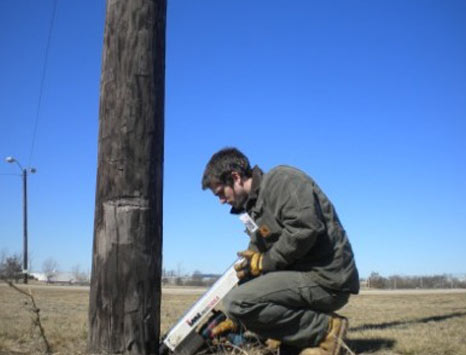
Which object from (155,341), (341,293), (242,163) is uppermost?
(242,163)

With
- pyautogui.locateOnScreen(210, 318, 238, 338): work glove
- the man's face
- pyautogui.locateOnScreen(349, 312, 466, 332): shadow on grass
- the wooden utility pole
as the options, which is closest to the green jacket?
the man's face

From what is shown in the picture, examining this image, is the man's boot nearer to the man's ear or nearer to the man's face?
the man's face

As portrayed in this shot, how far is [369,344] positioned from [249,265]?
1594 millimetres

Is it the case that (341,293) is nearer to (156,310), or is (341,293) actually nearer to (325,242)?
(325,242)

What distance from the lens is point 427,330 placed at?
5.68 m

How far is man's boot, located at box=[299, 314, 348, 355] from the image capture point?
11.5ft

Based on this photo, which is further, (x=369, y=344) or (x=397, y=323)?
(x=397, y=323)

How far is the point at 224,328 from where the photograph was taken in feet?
12.9

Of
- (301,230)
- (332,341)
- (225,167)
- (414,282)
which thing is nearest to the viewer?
(301,230)

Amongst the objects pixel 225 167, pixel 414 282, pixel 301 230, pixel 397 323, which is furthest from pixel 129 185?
pixel 414 282

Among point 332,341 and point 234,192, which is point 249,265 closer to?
point 234,192

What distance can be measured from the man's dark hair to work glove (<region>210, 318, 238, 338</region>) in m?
1.02

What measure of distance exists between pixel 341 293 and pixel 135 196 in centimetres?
155

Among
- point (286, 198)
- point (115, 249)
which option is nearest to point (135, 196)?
point (115, 249)
